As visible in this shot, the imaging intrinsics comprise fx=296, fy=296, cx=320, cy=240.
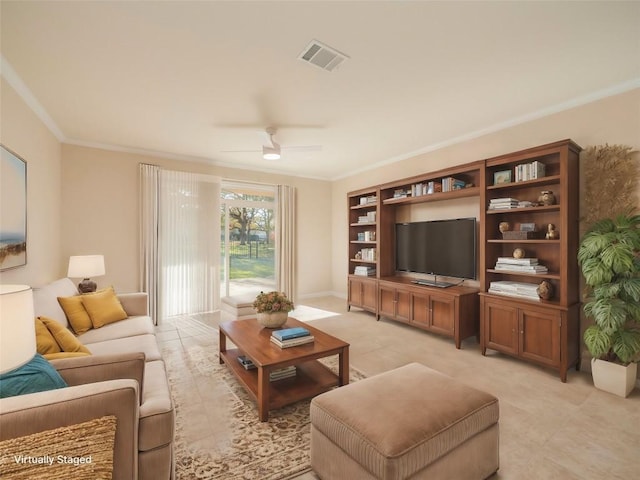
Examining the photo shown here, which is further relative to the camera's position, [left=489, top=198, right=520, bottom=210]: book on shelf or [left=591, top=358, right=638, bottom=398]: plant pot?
[left=489, top=198, right=520, bottom=210]: book on shelf

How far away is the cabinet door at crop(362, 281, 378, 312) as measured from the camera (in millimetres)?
4730

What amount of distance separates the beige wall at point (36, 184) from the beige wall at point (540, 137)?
4664mm

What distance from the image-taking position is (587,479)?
1.61 meters

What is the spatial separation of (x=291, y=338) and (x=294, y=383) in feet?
1.19

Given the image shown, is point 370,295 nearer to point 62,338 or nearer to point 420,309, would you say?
point 420,309

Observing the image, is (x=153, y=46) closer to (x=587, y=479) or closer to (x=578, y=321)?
(x=587, y=479)

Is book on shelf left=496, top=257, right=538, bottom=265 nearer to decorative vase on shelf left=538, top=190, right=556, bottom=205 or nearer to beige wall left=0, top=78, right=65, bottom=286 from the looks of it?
decorative vase on shelf left=538, top=190, right=556, bottom=205

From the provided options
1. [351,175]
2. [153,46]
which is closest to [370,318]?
[351,175]

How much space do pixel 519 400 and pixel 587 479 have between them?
810 mm

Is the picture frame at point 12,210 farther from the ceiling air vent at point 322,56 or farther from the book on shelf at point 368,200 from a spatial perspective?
the book on shelf at point 368,200

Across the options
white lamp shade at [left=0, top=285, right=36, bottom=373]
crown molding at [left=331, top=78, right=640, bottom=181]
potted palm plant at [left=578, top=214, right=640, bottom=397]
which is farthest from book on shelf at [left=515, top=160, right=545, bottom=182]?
white lamp shade at [left=0, top=285, right=36, bottom=373]

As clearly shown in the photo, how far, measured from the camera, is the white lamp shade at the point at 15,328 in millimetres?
1052

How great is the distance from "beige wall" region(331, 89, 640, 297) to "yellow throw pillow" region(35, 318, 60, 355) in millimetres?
4334

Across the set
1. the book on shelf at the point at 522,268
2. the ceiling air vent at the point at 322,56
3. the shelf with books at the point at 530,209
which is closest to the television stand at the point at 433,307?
the book on shelf at the point at 522,268
